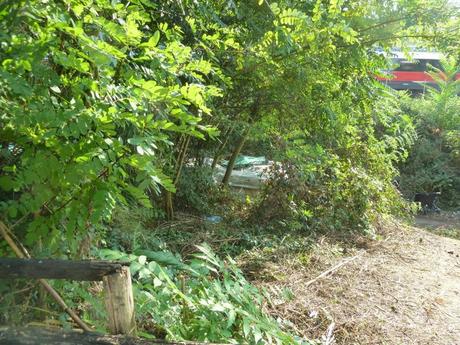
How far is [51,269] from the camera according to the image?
1978 millimetres

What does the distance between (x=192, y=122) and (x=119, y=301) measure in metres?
0.90

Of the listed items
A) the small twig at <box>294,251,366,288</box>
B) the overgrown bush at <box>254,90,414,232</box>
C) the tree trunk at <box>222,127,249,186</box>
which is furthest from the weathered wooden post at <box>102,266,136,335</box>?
the overgrown bush at <box>254,90,414,232</box>

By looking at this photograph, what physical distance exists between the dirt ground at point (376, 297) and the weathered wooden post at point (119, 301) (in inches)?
90.4

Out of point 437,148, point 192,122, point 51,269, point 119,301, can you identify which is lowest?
point 119,301

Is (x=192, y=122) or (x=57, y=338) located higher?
(x=192, y=122)

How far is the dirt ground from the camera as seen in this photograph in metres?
4.41

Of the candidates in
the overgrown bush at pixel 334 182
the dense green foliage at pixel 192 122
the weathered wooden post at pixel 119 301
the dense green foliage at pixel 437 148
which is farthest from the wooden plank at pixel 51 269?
the dense green foliage at pixel 437 148

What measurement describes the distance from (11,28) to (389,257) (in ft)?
19.3

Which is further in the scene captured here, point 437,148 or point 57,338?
A: point 437,148

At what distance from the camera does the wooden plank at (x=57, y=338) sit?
1908 mm

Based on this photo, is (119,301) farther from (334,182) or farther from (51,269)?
(334,182)

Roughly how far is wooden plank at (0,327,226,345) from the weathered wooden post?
3.7 inches

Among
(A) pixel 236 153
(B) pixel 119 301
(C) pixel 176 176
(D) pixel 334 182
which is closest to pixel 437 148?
(D) pixel 334 182

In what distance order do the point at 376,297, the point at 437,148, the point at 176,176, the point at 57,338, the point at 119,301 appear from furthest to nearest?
the point at 437,148 < the point at 176,176 < the point at 376,297 < the point at 119,301 < the point at 57,338
